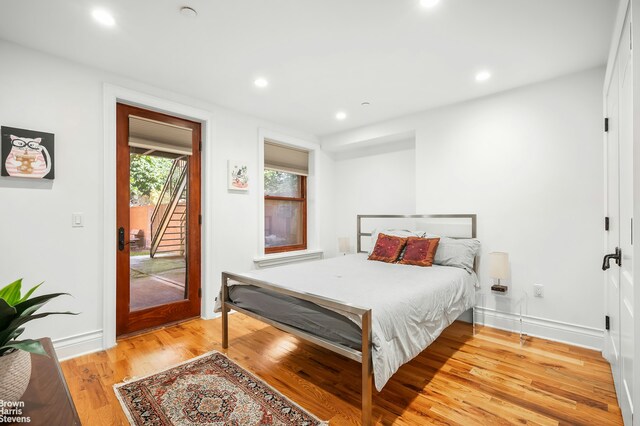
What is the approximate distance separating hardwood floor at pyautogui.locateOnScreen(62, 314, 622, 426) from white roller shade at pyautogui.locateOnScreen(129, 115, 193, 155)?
1956 mm

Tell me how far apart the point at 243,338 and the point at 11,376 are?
2.25 m

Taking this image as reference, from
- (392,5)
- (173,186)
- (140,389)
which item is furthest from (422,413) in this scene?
(173,186)

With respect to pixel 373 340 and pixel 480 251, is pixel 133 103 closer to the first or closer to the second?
pixel 373 340

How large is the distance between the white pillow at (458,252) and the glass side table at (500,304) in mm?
427

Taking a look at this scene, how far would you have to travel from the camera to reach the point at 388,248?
358 cm

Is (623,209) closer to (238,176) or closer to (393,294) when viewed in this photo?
(393,294)

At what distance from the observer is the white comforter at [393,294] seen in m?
1.82

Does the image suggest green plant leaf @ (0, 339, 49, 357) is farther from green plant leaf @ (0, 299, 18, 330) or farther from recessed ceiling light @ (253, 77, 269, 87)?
recessed ceiling light @ (253, 77, 269, 87)

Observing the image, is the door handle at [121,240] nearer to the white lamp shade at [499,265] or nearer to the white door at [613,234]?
the white lamp shade at [499,265]

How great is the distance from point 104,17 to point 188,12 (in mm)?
597

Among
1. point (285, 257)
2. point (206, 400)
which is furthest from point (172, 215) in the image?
point (206, 400)

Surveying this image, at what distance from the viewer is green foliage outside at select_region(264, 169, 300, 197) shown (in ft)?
15.4

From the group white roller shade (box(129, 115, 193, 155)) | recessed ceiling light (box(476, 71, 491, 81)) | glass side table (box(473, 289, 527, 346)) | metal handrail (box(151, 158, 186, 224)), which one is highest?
recessed ceiling light (box(476, 71, 491, 81))

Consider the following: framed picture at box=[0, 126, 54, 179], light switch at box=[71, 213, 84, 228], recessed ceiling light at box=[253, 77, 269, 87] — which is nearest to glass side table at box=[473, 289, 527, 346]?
recessed ceiling light at box=[253, 77, 269, 87]
